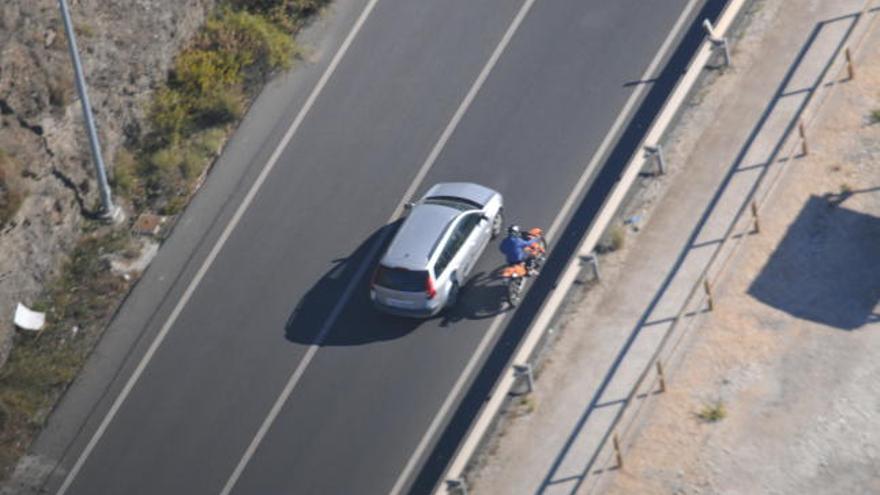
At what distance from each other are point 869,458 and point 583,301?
6740mm

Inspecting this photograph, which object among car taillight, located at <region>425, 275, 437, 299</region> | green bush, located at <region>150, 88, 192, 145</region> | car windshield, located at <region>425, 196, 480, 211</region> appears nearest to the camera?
car taillight, located at <region>425, 275, 437, 299</region>

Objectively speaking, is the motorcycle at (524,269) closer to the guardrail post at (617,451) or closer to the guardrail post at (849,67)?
the guardrail post at (617,451)

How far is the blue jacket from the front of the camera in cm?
4166

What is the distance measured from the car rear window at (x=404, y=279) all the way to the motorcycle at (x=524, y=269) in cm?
177

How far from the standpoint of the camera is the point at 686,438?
3900cm

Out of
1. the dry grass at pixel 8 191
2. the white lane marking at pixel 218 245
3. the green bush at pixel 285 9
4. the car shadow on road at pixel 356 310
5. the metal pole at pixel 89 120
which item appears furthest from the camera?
the green bush at pixel 285 9

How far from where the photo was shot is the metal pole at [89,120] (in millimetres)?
42156

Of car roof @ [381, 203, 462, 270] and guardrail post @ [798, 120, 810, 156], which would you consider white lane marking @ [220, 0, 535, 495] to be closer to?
car roof @ [381, 203, 462, 270]

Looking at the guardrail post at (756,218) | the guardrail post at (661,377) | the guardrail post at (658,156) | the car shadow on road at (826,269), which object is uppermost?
the guardrail post at (658,156)

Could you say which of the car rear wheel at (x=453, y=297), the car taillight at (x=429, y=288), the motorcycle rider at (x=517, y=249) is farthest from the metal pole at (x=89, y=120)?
the motorcycle rider at (x=517, y=249)

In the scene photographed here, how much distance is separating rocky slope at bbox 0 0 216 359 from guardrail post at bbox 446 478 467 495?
10.5 metres

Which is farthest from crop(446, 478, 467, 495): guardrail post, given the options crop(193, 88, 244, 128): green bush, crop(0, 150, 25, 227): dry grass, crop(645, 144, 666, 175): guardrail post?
crop(193, 88, 244, 128): green bush

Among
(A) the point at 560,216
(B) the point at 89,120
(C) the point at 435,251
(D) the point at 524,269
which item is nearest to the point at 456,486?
(C) the point at 435,251

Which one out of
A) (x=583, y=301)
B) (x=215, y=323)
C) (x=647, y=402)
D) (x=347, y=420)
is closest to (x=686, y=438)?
(x=647, y=402)
